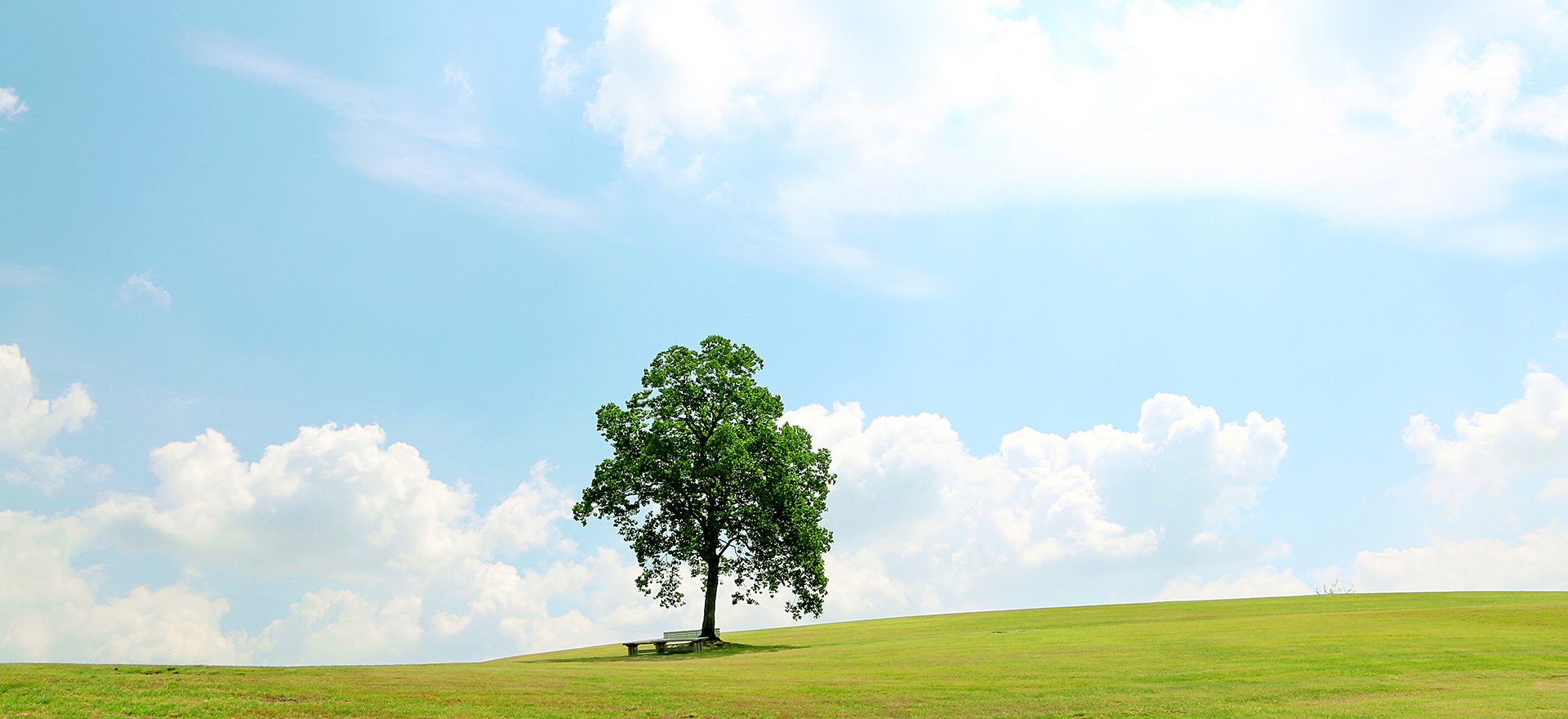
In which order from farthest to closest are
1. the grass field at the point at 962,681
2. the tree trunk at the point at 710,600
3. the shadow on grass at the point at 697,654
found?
1. the tree trunk at the point at 710,600
2. the shadow on grass at the point at 697,654
3. the grass field at the point at 962,681

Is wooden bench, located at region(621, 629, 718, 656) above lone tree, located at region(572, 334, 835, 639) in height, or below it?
Answer: below

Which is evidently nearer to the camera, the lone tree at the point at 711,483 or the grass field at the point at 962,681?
the grass field at the point at 962,681

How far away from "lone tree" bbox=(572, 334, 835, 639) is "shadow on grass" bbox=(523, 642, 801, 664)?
193 cm

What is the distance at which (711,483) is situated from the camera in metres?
49.1

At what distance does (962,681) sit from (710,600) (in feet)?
78.1

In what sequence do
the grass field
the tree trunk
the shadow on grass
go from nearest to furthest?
the grass field → the shadow on grass → the tree trunk

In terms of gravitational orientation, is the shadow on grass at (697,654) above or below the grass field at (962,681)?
below

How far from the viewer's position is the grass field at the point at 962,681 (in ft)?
69.3

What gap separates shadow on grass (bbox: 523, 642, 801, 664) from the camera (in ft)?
139

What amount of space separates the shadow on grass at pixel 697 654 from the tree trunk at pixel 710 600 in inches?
40.8

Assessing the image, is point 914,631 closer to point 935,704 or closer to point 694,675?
point 694,675

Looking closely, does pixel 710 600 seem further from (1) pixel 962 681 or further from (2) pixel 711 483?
(1) pixel 962 681

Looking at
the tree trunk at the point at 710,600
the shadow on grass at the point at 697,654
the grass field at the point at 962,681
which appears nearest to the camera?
the grass field at the point at 962,681

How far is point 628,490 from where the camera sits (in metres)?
50.3
